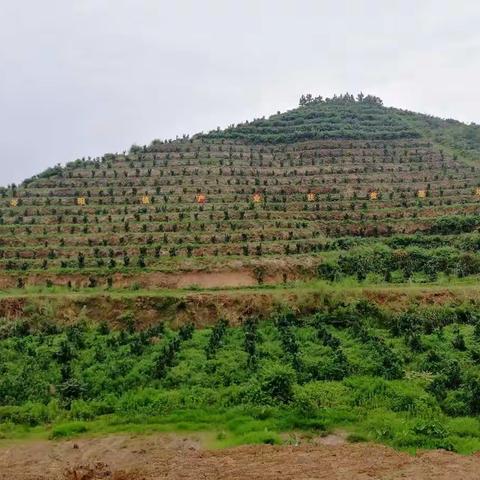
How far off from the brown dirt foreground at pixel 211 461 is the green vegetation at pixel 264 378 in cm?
80

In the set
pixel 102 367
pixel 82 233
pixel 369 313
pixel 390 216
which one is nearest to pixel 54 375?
pixel 102 367

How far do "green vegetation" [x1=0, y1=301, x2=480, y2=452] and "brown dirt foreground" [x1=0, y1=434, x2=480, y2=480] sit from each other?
0.80 m

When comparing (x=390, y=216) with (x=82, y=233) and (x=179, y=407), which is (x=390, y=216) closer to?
(x=82, y=233)

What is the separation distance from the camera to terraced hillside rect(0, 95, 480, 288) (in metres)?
30.5

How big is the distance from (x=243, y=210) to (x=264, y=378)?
20188 millimetres

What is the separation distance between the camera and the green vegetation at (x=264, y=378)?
16.2 m

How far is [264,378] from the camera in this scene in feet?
59.1

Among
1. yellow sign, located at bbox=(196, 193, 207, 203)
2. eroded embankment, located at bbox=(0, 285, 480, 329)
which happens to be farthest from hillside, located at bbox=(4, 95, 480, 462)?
yellow sign, located at bbox=(196, 193, 207, 203)

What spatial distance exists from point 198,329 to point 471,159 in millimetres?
33784

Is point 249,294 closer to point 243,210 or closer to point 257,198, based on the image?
point 243,210

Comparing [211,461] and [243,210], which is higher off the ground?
[243,210]

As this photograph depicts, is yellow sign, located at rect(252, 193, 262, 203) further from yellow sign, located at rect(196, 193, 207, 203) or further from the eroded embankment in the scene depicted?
the eroded embankment

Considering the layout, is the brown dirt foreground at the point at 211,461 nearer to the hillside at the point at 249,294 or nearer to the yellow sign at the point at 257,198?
the hillside at the point at 249,294

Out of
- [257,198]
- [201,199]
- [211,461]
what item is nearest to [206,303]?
[211,461]
